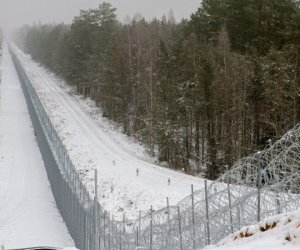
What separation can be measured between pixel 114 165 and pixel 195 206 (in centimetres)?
2058

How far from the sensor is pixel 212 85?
38.1 meters

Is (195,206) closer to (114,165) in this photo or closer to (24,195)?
(24,195)

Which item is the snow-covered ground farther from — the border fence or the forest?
the forest

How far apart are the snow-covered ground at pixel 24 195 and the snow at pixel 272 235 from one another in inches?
583

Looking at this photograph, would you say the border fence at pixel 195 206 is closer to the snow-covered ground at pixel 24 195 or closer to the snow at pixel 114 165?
the snow-covered ground at pixel 24 195

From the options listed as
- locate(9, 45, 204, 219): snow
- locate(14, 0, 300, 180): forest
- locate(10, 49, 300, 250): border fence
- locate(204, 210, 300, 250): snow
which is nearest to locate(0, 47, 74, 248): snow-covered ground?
locate(10, 49, 300, 250): border fence

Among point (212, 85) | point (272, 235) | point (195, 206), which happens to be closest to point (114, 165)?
point (212, 85)

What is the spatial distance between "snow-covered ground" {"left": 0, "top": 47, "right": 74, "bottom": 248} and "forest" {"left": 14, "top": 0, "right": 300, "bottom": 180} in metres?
9.99

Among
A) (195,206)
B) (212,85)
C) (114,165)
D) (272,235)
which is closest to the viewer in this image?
(272,235)

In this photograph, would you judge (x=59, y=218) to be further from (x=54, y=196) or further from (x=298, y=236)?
(x=298, y=236)

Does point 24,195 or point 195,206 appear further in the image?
point 24,195

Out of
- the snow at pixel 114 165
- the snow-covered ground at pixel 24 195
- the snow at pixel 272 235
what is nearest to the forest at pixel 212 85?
the snow at pixel 114 165

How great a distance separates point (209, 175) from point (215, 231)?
2801 centimetres

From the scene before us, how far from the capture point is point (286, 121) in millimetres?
31812
